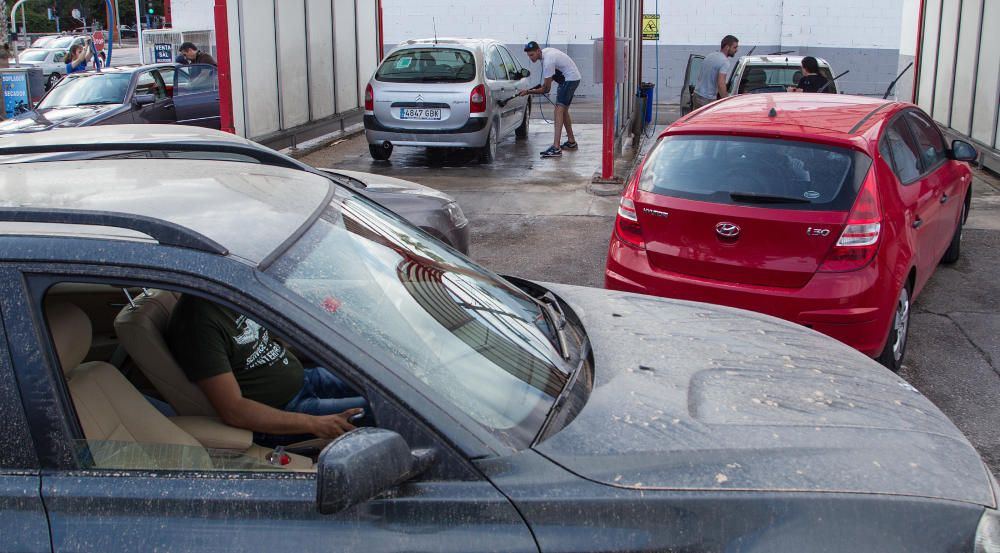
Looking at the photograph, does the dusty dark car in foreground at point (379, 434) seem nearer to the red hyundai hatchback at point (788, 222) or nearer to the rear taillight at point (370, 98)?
the red hyundai hatchback at point (788, 222)

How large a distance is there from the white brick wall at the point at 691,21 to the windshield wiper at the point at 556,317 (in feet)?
68.4

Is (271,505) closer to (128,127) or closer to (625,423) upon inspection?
(625,423)

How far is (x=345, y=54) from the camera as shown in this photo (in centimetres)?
1634

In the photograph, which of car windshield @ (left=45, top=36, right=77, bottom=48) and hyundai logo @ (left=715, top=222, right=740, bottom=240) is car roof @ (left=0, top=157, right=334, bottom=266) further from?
car windshield @ (left=45, top=36, right=77, bottom=48)

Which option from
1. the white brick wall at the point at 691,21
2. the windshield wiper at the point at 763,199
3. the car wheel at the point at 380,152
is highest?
the white brick wall at the point at 691,21

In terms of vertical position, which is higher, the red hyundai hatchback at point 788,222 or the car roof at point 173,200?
the car roof at point 173,200

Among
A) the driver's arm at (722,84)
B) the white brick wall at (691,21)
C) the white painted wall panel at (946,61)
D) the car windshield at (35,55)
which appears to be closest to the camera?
the driver's arm at (722,84)

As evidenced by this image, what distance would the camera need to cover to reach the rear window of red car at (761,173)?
5.06 metres

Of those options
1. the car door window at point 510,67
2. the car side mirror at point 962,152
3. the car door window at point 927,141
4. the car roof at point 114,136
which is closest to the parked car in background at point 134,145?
the car roof at point 114,136

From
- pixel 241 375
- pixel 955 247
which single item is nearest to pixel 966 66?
pixel 955 247

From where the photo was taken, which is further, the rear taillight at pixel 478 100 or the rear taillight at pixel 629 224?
the rear taillight at pixel 478 100

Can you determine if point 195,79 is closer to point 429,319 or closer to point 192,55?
point 192,55

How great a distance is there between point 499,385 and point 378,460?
0.55 meters

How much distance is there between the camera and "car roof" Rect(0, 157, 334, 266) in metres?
2.21
